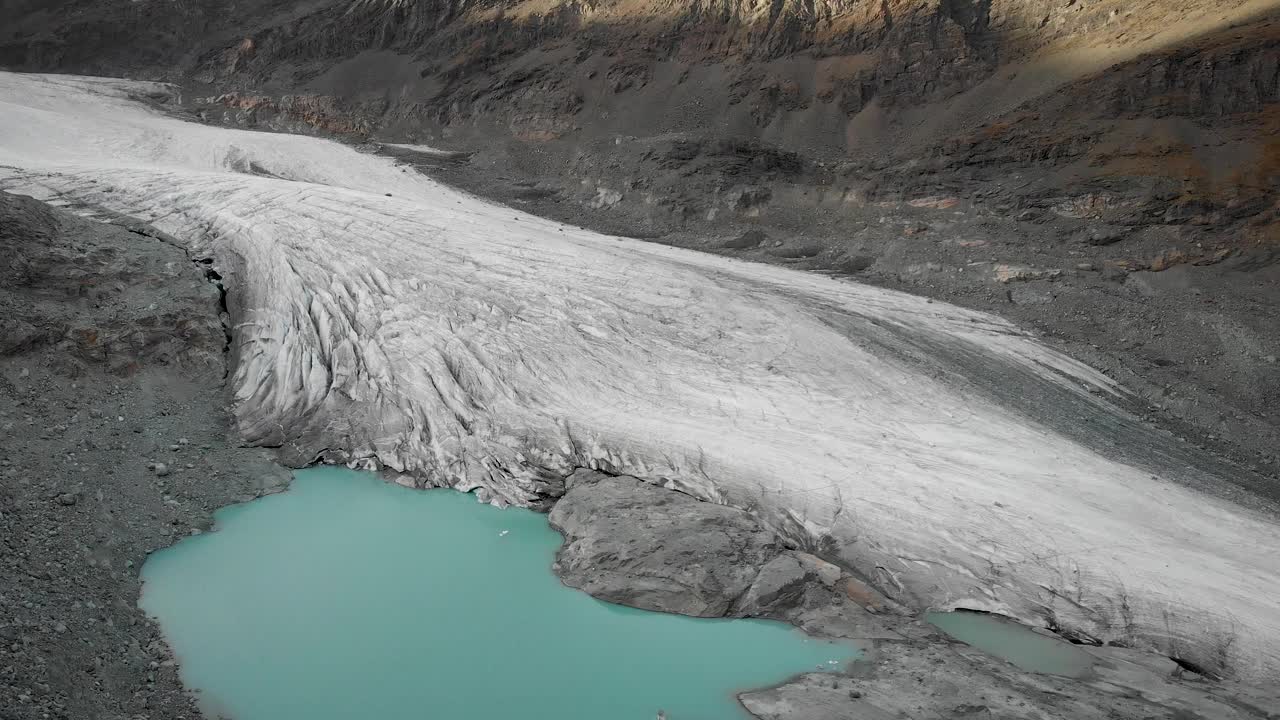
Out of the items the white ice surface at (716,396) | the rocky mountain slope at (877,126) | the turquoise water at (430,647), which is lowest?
the turquoise water at (430,647)

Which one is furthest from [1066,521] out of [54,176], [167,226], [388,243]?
[54,176]

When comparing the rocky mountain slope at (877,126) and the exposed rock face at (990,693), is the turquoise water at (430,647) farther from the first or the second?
the rocky mountain slope at (877,126)

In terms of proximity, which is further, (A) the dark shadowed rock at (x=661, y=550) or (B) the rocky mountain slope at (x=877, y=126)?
(B) the rocky mountain slope at (x=877, y=126)

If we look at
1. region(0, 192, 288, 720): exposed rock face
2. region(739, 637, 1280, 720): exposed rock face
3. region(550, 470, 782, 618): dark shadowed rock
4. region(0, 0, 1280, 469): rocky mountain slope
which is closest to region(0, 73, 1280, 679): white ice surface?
region(550, 470, 782, 618): dark shadowed rock

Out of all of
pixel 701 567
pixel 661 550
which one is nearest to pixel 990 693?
pixel 701 567

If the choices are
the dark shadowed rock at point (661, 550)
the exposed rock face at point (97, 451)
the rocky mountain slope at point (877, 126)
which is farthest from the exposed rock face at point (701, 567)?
the rocky mountain slope at point (877, 126)
